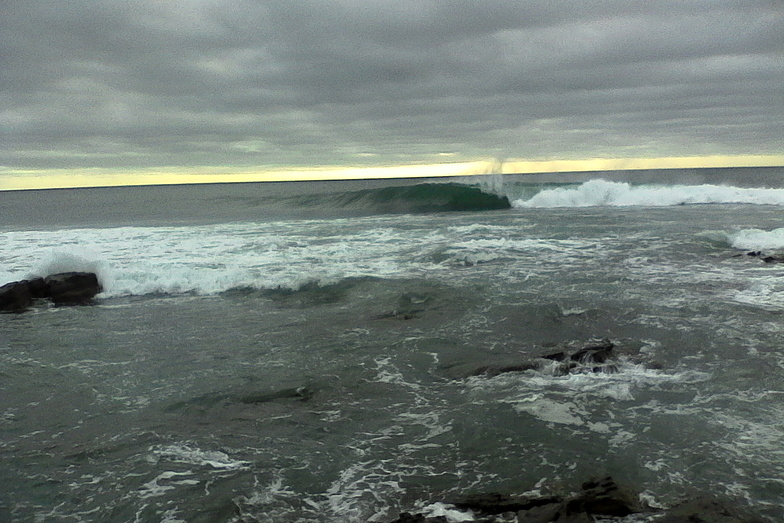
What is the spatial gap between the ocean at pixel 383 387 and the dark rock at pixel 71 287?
1.17ft

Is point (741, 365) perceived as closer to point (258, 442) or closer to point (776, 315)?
point (776, 315)

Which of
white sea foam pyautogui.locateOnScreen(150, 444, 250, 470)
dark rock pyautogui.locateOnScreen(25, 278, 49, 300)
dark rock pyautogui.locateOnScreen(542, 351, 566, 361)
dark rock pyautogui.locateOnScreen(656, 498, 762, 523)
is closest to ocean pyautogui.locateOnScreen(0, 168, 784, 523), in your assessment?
white sea foam pyautogui.locateOnScreen(150, 444, 250, 470)

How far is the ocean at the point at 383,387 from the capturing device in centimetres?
497

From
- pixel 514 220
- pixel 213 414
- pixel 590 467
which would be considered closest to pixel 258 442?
pixel 213 414

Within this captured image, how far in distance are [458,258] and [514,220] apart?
12135mm

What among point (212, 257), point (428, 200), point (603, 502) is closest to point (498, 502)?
point (603, 502)

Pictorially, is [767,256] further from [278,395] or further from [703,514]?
[278,395]

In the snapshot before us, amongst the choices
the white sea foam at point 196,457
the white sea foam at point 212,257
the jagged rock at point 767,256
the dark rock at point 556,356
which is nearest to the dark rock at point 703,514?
the dark rock at point 556,356

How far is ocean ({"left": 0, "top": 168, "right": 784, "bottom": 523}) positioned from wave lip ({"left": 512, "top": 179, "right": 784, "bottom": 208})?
73.6ft

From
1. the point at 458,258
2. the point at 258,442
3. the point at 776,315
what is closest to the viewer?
the point at 258,442

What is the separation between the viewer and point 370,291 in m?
13.0

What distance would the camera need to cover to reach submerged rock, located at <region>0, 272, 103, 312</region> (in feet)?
41.3

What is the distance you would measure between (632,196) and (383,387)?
36564 mm

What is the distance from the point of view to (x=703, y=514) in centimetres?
432
